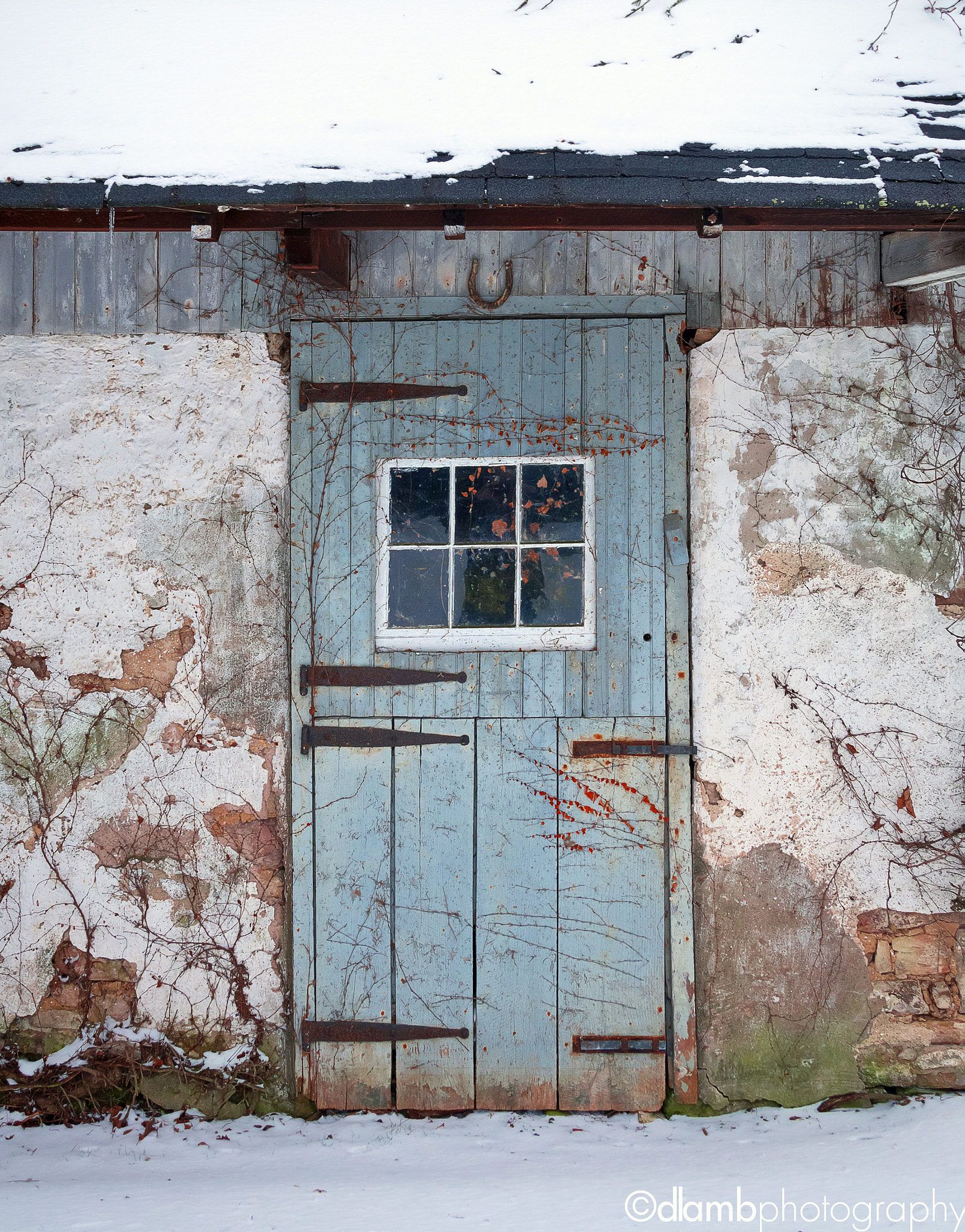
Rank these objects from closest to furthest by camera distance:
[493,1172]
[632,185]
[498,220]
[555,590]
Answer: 1. [632,185]
2. [498,220]
3. [493,1172]
4. [555,590]

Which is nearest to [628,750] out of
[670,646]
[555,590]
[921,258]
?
[670,646]

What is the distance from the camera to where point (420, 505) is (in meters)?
3.38

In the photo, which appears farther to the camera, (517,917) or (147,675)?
(147,675)

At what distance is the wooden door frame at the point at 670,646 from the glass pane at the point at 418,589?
1.26ft

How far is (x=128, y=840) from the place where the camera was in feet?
11.2

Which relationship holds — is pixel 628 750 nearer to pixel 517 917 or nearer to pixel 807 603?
pixel 517 917

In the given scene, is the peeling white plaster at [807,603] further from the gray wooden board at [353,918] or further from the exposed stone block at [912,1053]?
the gray wooden board at [353,918]

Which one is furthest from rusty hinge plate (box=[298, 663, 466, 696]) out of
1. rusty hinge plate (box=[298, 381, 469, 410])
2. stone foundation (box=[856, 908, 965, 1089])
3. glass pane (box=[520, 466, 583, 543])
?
stone foundation (box=[856, 908, 965, 1089])

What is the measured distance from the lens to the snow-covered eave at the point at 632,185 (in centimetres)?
240

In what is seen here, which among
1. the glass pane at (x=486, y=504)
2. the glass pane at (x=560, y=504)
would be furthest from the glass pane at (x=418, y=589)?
the glass pane at (x=560, y=504)

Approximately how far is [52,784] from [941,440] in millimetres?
4097

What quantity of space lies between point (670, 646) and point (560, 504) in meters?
0.76

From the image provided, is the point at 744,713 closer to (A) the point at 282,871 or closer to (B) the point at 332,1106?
(A) the point at 282,871

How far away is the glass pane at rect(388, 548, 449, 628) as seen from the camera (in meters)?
3.37
